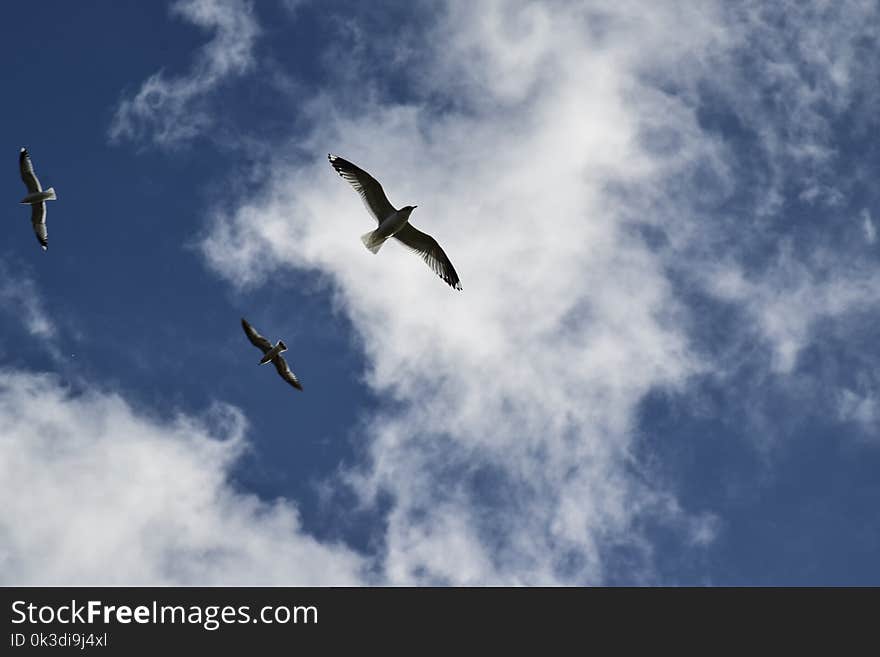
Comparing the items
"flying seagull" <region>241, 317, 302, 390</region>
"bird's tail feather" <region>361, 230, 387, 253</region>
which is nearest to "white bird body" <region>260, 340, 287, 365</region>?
"flying seagull" <region>241, 317, 302, 390</region>

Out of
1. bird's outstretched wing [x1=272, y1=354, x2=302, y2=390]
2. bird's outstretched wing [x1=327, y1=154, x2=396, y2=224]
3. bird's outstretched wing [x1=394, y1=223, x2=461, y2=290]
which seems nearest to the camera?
bird's outstretched wing [x1=327, y1=154, x2=396, y2=224]

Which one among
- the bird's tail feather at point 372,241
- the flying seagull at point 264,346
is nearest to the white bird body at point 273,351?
the flying seagull at point 264,346

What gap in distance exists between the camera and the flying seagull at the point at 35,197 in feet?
132

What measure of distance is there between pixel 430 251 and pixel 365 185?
12.9 ft

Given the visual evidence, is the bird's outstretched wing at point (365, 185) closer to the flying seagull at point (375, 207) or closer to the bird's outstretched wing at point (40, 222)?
the flying seagull at point (375, 207)

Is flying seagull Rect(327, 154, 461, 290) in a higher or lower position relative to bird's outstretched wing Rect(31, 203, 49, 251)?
lower

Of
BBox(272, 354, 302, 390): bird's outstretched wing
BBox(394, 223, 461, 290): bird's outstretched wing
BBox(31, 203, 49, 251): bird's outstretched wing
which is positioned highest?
BBox(31, 203, 49, 251): bird's outstretched wing

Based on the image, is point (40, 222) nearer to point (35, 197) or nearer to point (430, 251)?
point (35, 197)

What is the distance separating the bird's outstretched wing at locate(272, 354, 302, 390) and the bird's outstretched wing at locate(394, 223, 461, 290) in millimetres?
7291

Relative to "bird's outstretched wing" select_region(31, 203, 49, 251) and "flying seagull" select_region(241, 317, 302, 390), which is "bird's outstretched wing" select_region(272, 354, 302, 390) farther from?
"bird's outstretched wing" select_region(31, 203, 49, 251)

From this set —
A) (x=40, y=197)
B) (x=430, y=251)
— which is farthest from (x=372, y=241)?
(x=40, y=197)

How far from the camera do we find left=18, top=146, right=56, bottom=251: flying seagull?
40219mm
